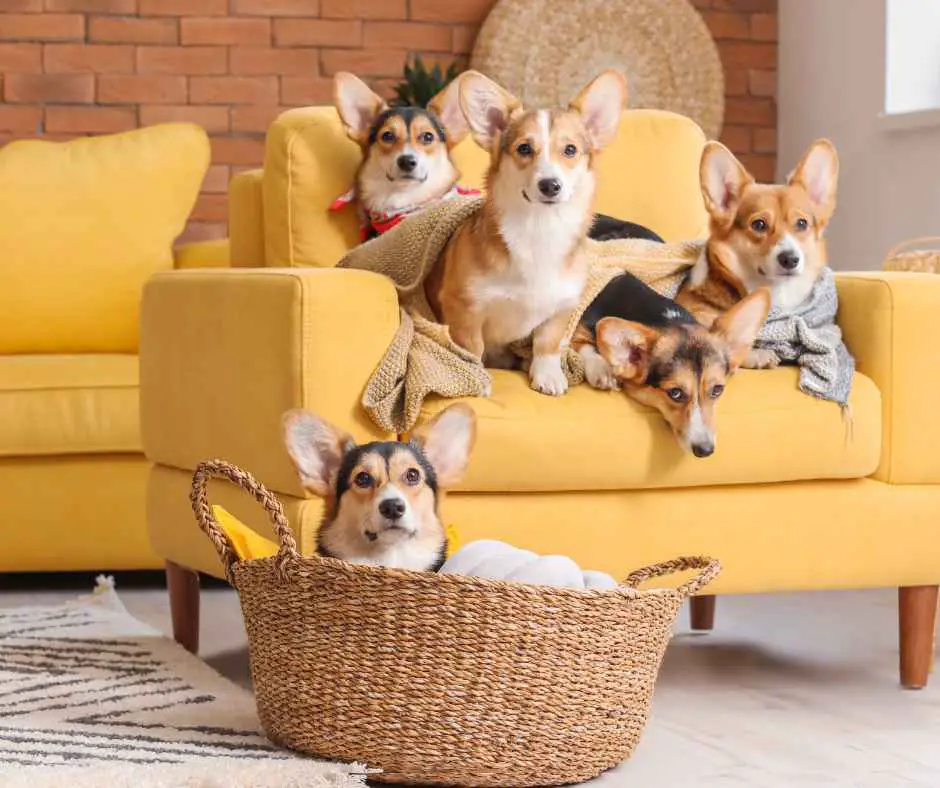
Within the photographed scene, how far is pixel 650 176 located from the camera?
123 inches

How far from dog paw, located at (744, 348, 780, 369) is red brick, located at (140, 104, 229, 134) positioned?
8.43ft

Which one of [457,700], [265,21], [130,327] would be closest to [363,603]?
[457,700]

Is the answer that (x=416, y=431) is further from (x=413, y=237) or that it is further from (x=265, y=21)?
(x=265, y=21)

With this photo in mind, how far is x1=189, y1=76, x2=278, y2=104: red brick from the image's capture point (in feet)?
15.2

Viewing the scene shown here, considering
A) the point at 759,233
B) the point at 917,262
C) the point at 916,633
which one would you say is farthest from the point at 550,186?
the point at 917,262

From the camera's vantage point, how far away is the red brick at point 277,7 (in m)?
4.64

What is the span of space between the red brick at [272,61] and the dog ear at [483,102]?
7.61 ft

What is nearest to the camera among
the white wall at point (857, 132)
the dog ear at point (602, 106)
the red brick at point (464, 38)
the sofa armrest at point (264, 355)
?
the sofa armrest at point (264, 355)

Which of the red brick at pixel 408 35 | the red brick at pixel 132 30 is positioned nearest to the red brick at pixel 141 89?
the red brick at pixel 132 30

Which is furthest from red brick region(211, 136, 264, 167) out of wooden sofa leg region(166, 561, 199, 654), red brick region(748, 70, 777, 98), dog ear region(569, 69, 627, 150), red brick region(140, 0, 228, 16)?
dog ear region(569, 69, 627, 150)

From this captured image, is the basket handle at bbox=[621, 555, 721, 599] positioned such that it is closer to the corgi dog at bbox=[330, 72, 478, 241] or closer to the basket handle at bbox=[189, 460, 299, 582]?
the basket handle at bbox=[189, 460, 299, 582]

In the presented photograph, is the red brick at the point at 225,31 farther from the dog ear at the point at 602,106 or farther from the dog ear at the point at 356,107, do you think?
the dog ear at the point at 602,106

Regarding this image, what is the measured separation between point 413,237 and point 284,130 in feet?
1.98

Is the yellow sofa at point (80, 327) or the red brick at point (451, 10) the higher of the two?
the red brick at point (451, 10)
